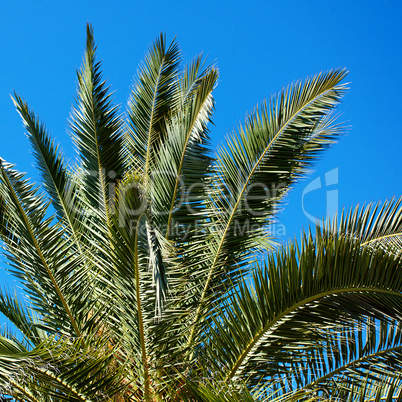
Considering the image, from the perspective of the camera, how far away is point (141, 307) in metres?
4.24

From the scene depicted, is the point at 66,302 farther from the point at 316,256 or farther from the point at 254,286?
the point at 316,256

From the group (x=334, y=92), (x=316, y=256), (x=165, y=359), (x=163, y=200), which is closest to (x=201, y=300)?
(x=165, y=359)

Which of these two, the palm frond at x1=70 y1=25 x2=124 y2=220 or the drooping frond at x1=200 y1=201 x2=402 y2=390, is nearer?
the drooping frond at x1=200 y1=201 x2=402 y2=390

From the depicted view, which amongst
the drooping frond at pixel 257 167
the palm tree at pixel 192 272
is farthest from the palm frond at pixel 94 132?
the drooping frond at pixel 257 167

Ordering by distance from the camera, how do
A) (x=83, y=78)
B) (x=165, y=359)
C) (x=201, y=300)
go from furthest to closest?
1. (x=83, y=78)
2. (x=201, y=300)
3. (x=165, y=359)

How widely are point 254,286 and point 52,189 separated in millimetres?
2839

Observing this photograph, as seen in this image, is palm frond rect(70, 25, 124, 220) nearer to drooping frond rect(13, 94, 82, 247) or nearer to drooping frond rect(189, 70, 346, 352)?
drooping frond rect(13, 94, 82, 247)

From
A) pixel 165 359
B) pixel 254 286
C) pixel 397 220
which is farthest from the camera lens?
pixel 397 220

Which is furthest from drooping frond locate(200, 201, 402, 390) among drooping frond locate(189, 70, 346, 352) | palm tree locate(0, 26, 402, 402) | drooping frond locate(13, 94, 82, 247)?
drooping frond locate(13, 94, 82, 247)

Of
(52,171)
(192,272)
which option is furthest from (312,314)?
(52,171)

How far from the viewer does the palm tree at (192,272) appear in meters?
3.75

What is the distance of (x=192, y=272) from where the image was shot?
5.19 m

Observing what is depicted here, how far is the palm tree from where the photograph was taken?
375 cm

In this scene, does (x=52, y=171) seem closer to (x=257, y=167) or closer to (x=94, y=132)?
(x=94, y=132)
